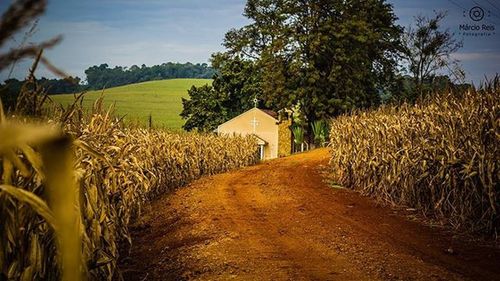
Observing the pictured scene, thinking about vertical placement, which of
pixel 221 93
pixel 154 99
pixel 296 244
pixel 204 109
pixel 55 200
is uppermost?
pixel 154 99

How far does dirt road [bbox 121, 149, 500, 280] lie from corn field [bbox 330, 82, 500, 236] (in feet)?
1.93

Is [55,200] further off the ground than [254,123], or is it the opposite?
[55,200]

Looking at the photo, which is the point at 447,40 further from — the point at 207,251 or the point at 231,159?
the point at 207,251

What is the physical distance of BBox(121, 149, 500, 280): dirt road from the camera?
6.02 m

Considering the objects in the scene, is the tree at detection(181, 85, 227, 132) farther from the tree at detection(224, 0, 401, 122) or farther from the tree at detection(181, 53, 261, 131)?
the tree at detection(224, 0, 401, 122)

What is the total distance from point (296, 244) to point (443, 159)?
12.8ft

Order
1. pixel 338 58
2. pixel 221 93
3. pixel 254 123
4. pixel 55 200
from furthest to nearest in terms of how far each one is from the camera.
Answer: pixel 221 93
pixel 254 123
pixel 338 58
pixel 55 200

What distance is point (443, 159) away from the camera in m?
8.99

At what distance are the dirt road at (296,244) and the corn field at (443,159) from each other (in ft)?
1.93

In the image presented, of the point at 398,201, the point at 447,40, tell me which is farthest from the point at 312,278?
the point at 447,40

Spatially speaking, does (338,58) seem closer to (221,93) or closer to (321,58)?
(321,58)

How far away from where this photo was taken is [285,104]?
128ft

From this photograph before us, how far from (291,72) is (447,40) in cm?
1865

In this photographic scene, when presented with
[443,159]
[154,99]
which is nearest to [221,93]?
[154,99]
